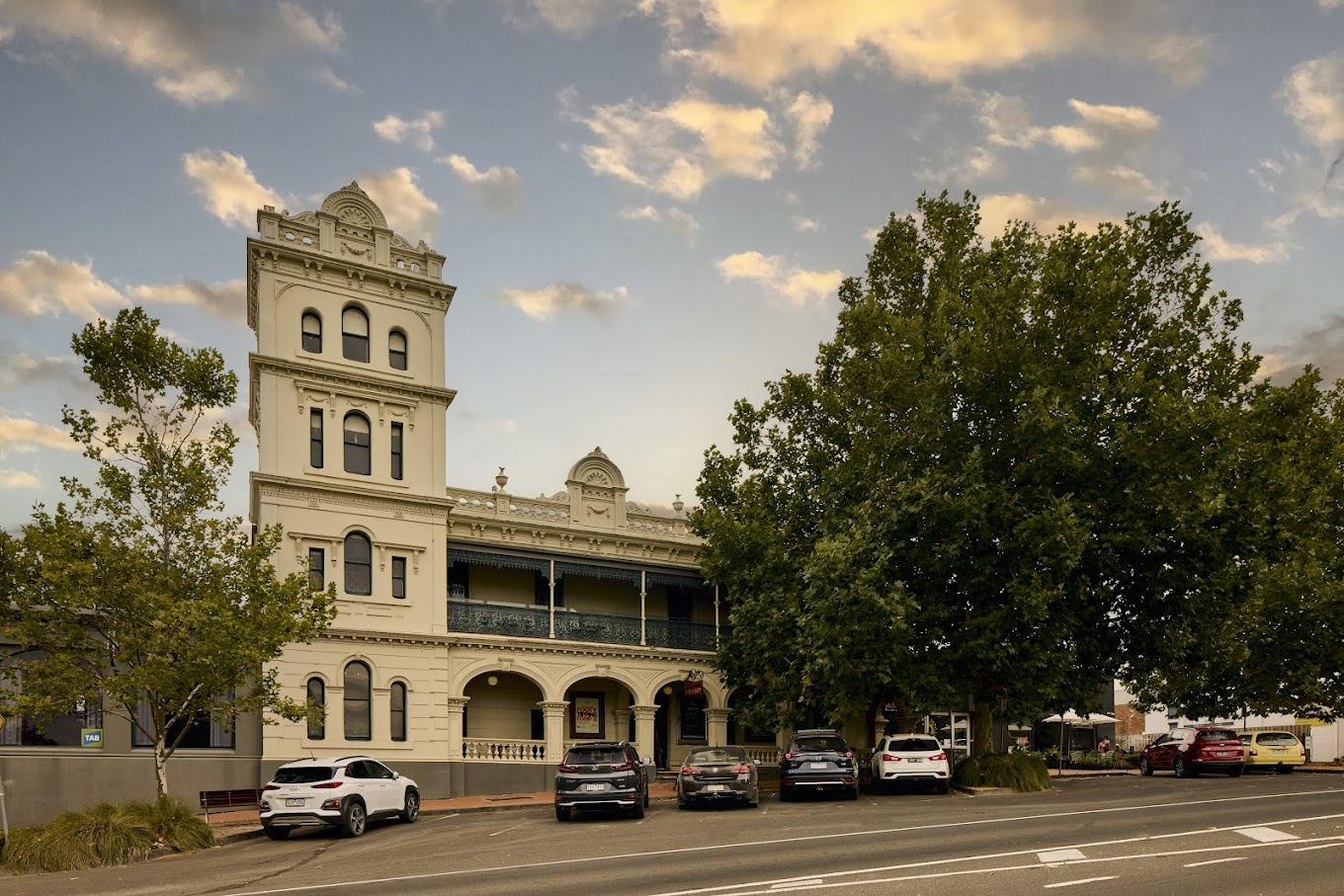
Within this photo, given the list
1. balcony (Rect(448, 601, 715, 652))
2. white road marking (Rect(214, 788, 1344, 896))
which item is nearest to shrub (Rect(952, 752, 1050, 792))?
white road marking (Rect(214, 788, 1344, 896))

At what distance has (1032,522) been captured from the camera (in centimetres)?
2823

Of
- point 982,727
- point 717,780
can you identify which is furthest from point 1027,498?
point 717,780

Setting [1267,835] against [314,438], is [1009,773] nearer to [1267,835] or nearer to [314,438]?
[1267,835]

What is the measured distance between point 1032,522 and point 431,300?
17.8 m

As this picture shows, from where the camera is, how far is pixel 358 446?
33.4 m

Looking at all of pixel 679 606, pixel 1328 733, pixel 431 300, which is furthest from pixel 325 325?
pixel 1328 733

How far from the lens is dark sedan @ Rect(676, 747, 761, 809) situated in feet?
83.1

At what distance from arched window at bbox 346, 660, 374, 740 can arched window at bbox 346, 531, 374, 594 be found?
1.98 metres

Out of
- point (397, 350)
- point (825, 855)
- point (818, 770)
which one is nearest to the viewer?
point (825, 855)

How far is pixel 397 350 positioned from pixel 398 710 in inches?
393

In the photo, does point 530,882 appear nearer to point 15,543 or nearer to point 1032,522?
point 15,543

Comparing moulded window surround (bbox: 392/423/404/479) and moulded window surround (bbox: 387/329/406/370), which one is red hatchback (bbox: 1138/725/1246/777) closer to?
moulded window surround (bbox: 392/423/404/479)

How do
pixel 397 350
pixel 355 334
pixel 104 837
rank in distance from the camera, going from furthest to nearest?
pixel 397 350, pixel 355 334, pixel 104 837

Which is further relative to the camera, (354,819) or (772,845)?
(354,819)
